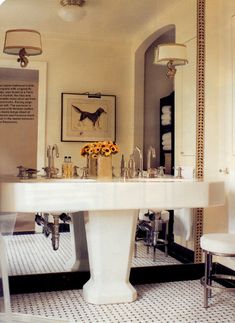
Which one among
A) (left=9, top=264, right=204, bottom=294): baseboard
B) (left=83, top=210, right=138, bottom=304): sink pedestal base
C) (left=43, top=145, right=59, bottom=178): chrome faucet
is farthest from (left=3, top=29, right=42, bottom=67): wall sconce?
(left=9, top=264, right=204, bottom=294): baseboard

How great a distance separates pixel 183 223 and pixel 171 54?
3.93 feet

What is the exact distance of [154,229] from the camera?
10.2ft

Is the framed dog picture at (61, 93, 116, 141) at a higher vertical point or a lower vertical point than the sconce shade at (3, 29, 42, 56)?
lower

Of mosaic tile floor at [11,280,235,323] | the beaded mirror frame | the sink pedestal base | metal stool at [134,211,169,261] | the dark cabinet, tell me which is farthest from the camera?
the beaded mirror frame

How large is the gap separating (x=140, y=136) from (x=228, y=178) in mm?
685

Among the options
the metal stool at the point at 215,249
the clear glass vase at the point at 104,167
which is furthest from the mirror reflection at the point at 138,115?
the metal stool at the point at 215,249

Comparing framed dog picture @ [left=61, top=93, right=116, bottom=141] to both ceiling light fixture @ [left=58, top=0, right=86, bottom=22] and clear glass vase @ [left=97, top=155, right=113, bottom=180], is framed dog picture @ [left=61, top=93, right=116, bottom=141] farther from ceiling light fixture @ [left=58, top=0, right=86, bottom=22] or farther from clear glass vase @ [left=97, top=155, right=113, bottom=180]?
ceiling light fixture @ [left=58, top=0, right=86, bottom=22]

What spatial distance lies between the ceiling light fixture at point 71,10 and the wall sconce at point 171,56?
23.2 inches

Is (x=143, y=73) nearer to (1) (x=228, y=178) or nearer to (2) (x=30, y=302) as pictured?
(1) (x=228, y=178)

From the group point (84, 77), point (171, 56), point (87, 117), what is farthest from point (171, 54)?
point (87, 117)

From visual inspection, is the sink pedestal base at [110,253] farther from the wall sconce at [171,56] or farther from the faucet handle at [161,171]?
the wall sconce at [171,56]

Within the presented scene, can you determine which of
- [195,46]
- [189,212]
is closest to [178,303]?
[189,212]

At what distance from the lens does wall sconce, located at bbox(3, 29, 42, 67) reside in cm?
285

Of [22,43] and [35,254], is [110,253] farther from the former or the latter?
[22,43]
